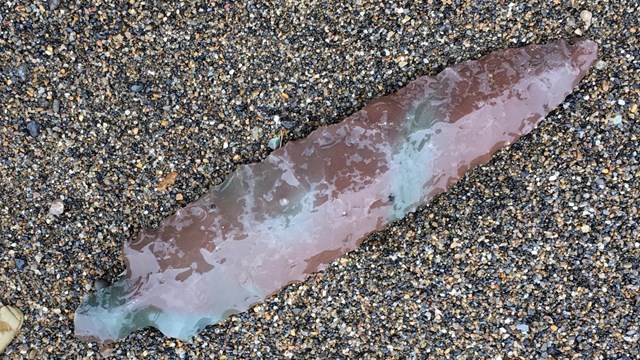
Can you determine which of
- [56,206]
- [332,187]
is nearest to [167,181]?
[56,206]

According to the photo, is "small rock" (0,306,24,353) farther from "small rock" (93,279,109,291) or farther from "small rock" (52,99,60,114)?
"small rock" (52,99,60,114)

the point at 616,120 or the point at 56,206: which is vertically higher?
the point at 56,206

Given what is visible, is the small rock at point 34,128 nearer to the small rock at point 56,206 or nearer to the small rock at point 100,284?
the small rock at point 56,206

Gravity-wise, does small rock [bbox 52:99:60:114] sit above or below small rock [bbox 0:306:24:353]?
above

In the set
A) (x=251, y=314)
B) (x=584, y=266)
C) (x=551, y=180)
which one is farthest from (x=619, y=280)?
(x=251, y=314)

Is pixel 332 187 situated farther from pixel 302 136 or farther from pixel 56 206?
pixel 56 206

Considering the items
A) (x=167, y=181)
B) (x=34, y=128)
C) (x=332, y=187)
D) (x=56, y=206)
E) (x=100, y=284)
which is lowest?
(x=332, y=187)

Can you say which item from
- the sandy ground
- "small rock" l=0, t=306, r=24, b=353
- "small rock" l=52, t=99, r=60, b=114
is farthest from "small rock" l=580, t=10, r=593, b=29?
"small rock" l=0, t=306, r=24, b=353

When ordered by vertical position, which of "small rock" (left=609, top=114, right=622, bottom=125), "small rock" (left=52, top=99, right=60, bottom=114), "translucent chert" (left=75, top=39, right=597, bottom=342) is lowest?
"small rock" (left=609, top=114, right=622, bottom=125)
